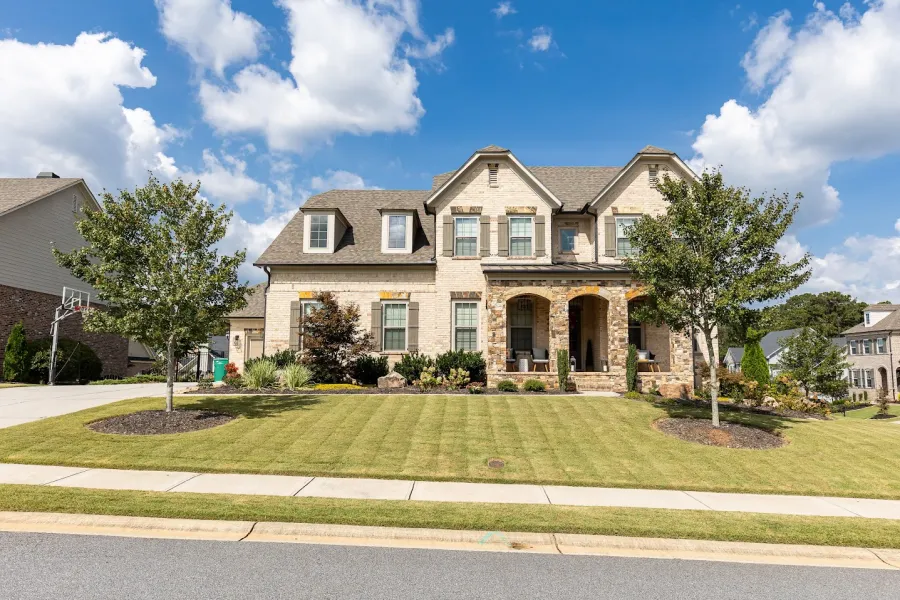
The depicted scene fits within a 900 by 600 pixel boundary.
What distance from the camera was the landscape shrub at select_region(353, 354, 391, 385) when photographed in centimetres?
2011

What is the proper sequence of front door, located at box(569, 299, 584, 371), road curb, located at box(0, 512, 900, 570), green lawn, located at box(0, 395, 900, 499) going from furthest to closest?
front door, located at box(569, 299, 584, 371) → green lawn, located at box(0, 395, 900, 499) → road curb, located at box(0, 512, 900, 570)

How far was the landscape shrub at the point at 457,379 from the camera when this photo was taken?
59.2ft

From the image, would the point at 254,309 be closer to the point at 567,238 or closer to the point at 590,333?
the point at 567,238

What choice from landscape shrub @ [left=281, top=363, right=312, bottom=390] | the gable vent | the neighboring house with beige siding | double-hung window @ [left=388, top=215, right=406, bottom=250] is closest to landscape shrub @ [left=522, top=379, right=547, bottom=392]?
landscape shrub @ [left=281, top=363, right=312, bottom=390]

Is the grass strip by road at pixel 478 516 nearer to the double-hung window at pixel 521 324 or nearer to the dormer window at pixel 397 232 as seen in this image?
the double-hung window at pixel 521 324

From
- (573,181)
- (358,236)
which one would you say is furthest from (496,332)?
(573,181)

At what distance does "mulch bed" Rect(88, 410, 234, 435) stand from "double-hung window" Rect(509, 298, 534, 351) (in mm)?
12340

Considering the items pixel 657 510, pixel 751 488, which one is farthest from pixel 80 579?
pixel 751 488

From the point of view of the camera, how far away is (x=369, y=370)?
796 inches

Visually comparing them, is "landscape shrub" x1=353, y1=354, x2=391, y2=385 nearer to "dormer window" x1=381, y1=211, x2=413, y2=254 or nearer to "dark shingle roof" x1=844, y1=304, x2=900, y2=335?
"dormer window" x1=381, y1=211, x2=413, y2=254

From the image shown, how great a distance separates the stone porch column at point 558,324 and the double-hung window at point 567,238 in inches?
165

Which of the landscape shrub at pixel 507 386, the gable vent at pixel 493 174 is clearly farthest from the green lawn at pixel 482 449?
the gable vent at pixel 493 174

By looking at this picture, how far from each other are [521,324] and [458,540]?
16146mm

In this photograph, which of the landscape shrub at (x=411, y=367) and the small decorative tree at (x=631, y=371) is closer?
the small decorative tree at (x=631, y=371)
